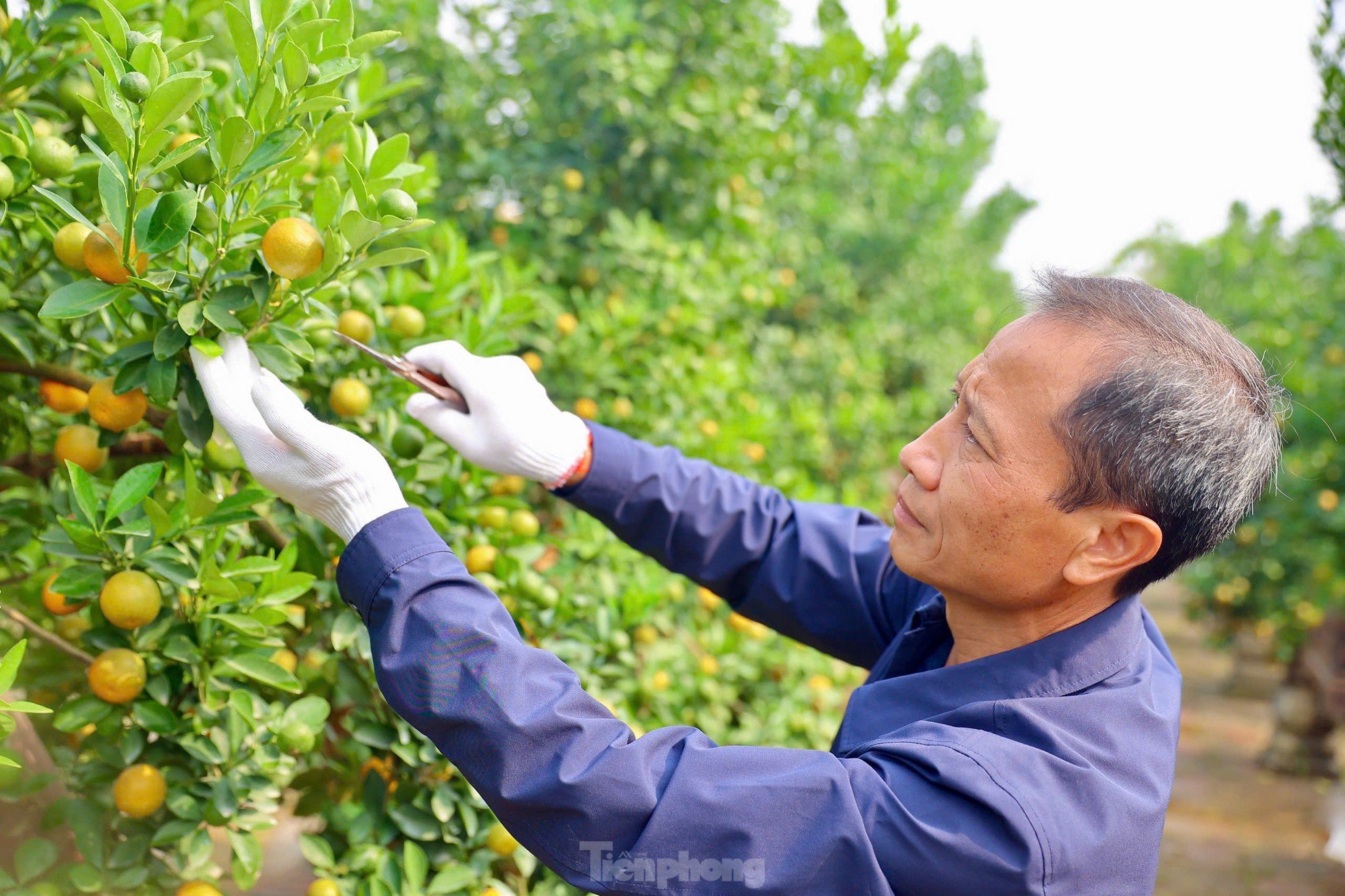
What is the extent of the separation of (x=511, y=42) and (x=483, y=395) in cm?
180

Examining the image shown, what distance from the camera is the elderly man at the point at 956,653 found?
104cm

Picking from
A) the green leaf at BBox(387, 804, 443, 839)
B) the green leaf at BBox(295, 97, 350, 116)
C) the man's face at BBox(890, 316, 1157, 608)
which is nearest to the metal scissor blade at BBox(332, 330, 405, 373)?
the green leaf at BBox(295, 97, 350, 116)

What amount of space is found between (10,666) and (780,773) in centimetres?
77

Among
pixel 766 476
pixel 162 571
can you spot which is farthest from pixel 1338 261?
pixel 162 571

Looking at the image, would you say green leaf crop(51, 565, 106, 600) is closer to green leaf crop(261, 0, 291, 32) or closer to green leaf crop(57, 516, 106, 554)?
green leaf crop(57, 516, 106, 554)

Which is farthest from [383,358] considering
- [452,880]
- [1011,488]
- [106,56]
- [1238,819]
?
[1238,819]

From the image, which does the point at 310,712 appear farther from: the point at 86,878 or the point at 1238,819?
the point at 1238,819

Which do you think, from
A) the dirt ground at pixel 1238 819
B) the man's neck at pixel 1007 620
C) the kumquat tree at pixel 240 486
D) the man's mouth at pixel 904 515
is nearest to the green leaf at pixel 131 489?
the kumquat tree at pixel 240 486

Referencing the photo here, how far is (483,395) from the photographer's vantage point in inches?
61.5

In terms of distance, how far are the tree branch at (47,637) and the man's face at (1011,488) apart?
3.54 ft

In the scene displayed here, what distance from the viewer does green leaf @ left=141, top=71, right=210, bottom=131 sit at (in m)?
1.02

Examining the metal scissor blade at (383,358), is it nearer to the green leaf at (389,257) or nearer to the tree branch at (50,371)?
the green leaf at (389,257)

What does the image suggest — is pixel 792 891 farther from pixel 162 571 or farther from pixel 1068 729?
pixel 162 571

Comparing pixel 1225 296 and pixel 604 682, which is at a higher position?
pixel 604 682
